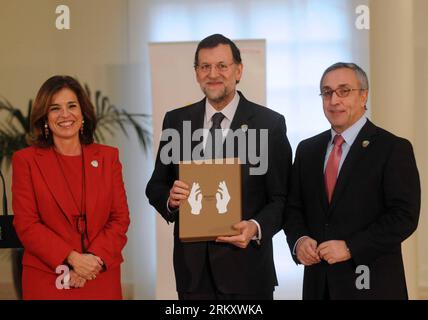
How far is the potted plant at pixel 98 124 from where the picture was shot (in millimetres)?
4809

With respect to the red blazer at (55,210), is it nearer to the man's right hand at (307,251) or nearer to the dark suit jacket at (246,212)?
the dark suit jacket at (246,212)

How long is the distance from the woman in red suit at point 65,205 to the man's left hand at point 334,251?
980mm

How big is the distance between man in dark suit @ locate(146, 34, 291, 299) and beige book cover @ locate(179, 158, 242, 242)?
5cm

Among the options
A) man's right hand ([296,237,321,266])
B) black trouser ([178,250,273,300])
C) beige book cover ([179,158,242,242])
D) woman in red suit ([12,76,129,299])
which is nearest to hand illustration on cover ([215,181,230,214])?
beige book cover ([179,158,242,242])

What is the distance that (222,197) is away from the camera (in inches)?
117

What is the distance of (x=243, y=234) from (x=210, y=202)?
0.22m

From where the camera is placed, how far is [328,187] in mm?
3020

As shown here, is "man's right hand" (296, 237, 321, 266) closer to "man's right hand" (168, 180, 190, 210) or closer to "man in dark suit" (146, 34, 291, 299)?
"man in dark suit" (146, 34, 291, 299)

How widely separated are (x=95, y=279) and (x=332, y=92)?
1.45 m

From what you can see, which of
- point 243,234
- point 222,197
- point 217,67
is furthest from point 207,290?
point 217,67

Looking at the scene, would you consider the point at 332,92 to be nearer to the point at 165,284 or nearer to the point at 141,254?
the point at 165,284

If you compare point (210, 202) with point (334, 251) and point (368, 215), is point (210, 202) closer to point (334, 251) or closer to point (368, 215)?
point (334, 251)

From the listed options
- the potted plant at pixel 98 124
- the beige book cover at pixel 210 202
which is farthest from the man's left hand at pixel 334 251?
the potted plant at pixel 98 124

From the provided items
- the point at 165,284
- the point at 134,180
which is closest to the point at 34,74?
the point at 134,180
